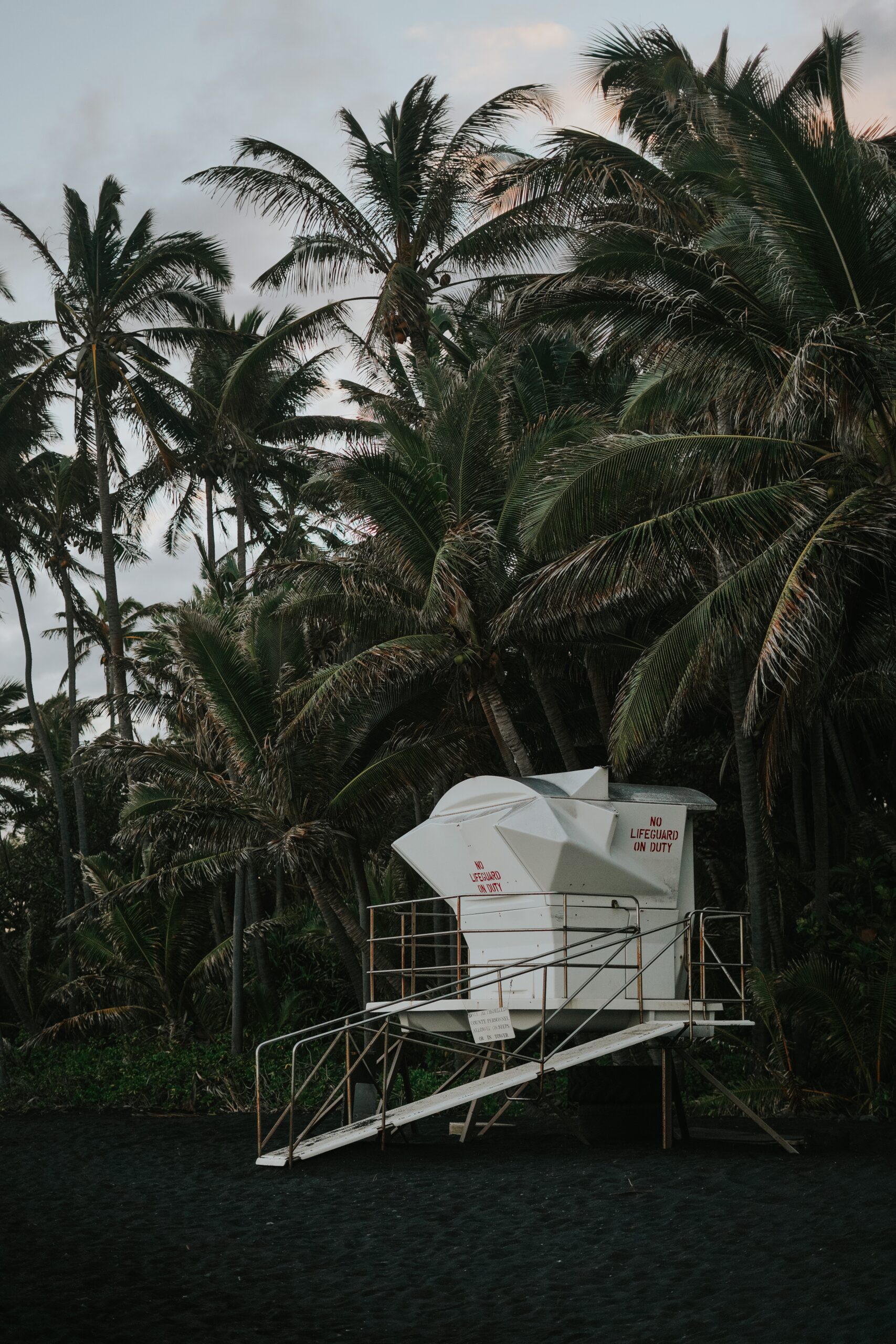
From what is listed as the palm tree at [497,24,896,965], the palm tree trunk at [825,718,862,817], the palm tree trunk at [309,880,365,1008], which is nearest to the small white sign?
the palm tree at [497,24,896,965]

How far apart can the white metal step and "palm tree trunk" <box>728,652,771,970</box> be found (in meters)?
4.58

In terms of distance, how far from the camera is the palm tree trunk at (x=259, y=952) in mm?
23969

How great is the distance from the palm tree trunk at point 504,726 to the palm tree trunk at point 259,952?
7.89 metres

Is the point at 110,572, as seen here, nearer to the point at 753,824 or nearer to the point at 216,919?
the point at 216,919

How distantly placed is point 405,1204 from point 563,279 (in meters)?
9.56

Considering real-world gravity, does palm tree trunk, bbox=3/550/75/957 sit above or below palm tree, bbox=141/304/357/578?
below

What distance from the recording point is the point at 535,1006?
12477 mm

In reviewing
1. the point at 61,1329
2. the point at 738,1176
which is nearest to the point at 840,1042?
the point at 738,1176

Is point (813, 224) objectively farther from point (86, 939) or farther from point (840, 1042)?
point (86, 939)

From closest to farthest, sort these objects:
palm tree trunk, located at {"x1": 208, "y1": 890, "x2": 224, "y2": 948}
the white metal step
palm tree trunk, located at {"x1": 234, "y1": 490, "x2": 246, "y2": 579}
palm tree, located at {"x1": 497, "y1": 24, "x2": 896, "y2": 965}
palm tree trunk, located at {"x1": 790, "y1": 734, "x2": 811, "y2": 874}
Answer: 1. the white metal step
2. palm tree, located at {"x1": 497, "y1": 24, "x2": 896, "y2": 965}
3. palm tree trunk, located at {"x1": 790, "y1": 734, "x2": 811, "y2": 874}
4. palm tree trunk, located at {"x1": 208, "y1": 890, "x2": 224, "y2": 948}
5. palm tree trunk, located at {"x1": 234, "y1": 490, "x2": 246, "y2": 579}

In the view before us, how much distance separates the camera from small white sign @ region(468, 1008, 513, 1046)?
11.8 metres

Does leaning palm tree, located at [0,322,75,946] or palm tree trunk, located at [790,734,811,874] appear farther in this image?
leaning palm tree, located at [0,322,75,946]

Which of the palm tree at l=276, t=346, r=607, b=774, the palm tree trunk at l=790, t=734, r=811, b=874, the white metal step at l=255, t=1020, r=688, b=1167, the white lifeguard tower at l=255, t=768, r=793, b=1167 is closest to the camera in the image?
the white metal step at l=255, t=1020, r=688, b=1167

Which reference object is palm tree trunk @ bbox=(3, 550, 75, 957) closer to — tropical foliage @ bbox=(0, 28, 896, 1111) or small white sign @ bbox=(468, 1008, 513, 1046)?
tropical foliage @ bbox=(0, 28, 896, 1111)
